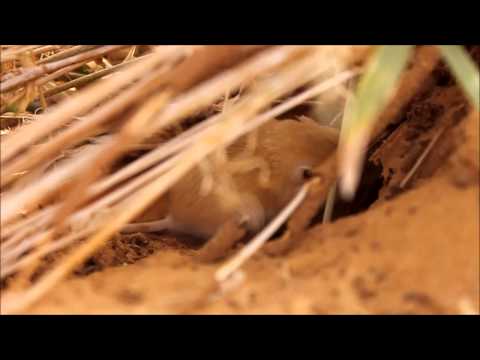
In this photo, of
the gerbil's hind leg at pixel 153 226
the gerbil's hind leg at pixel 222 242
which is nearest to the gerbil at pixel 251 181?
the gerbil's hind leg at pixel 153 226

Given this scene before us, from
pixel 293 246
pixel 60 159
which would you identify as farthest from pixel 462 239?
pixel 60 159

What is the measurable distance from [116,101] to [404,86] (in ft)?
1.75

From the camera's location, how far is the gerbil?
1310 millimetres

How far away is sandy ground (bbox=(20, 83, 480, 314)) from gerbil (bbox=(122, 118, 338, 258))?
287 millimetres

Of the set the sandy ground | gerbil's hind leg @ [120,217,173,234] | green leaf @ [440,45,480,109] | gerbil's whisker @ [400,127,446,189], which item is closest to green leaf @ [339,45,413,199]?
green leaf @ [440,45,480,109]

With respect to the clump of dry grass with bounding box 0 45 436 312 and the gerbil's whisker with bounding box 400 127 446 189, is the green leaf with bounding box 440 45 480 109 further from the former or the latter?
the gerbil's whisker with bounding box 400 127 446 189

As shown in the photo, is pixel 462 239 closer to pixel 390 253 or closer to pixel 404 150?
pixel 390 253

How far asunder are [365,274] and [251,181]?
0.58 m

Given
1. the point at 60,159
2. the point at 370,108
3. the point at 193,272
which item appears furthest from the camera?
the point at 60,159

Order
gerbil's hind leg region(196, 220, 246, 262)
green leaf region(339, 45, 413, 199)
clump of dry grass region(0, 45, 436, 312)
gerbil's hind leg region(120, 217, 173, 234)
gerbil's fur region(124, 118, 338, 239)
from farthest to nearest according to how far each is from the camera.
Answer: gerbil's hind leg region(120, 217, 173, 234)
gerbil's fur region(124, 118, 338, 239)
gerbil's hind leg region(196, 220, 246, 262)
clump of dry grass region(0, 45, 436, 312)
green leaf region(339, 45, 413, 199)

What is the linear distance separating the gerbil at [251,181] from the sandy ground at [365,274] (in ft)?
0.94

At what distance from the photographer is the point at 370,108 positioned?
0.68 meters

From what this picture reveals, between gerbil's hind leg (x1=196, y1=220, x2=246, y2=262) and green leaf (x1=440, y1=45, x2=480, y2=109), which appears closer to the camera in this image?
green leaf (x1=440, y1=45, x2=480, y2=109)

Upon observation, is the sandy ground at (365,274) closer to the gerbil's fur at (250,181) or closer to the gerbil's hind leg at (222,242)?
the gerbil's hind leg at (222,242)
